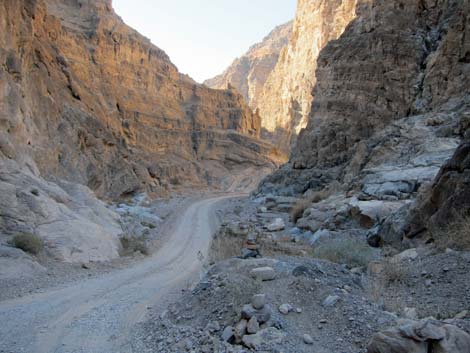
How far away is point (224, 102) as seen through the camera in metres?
75.6

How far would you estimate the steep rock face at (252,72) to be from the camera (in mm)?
144375

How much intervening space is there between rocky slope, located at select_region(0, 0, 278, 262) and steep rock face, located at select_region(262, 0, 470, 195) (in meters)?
12.6

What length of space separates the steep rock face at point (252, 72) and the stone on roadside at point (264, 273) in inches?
4847

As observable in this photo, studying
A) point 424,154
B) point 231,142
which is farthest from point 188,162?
point 424,154

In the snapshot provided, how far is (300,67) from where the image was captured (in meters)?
95.7

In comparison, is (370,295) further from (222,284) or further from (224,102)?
(224,102)

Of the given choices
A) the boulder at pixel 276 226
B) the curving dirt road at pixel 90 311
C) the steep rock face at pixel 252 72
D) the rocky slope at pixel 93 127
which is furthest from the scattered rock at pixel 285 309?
the steep rock face at pixel 252 72

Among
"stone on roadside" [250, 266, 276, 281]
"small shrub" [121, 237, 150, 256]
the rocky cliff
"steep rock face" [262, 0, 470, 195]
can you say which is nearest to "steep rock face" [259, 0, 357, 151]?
"steep rock face" [262, 0, 470, 195]

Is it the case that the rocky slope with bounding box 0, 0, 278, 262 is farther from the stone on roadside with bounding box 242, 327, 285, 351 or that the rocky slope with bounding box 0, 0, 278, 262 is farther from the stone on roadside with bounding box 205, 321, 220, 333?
the stone on roadside with bounding box 242, 327, 285, 351

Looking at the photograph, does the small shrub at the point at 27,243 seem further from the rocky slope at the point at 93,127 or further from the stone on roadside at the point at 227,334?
the stone on roadside at the point at 227,334

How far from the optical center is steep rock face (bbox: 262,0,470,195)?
19.6m

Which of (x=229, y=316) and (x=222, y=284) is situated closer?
(x=229, y=316)

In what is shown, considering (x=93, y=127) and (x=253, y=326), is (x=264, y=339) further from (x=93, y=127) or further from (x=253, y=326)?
(x=93, y=127)

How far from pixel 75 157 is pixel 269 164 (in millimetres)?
45069
